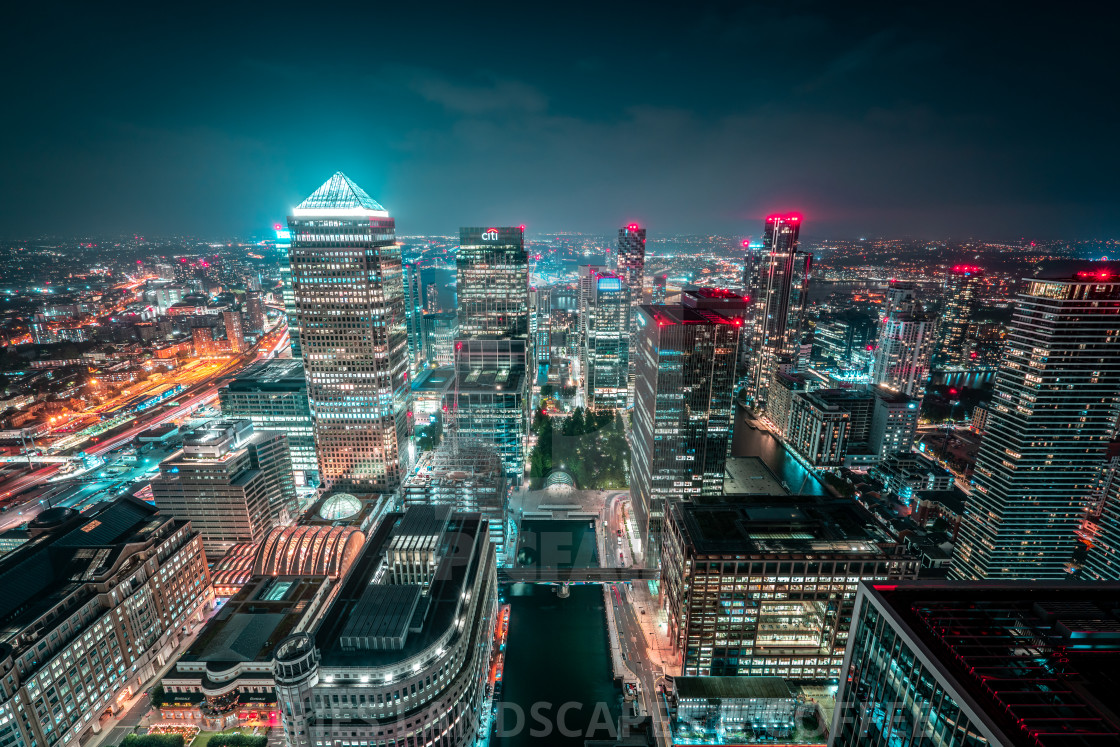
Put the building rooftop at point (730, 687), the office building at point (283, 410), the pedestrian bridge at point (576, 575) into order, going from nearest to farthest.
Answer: the building rooftop at point (730, 687) → the pedestrian bridge at point (576, 575) → the office building at point (283, 410)

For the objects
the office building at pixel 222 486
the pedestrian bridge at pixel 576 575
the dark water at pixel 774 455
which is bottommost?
the dark water at pixel 774 455

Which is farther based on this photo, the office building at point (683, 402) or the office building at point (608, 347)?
the office building at point (608, 347)

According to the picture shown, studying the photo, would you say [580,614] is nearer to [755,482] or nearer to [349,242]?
[755,482]

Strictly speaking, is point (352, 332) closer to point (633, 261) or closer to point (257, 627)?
point (257, 627)

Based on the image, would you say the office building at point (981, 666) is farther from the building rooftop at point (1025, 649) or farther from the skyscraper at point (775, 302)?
the skyscraper at point (775, 302)

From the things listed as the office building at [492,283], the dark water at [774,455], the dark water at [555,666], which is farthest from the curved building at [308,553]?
the dark water at [774,455]

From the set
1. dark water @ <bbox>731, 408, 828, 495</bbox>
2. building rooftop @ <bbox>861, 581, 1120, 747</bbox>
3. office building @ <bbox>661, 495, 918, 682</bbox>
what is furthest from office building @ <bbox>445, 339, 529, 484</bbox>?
building rooftop @ <bbox>861, 581, 1120, 747</bbox>

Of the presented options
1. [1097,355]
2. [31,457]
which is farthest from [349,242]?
[1097,355]
